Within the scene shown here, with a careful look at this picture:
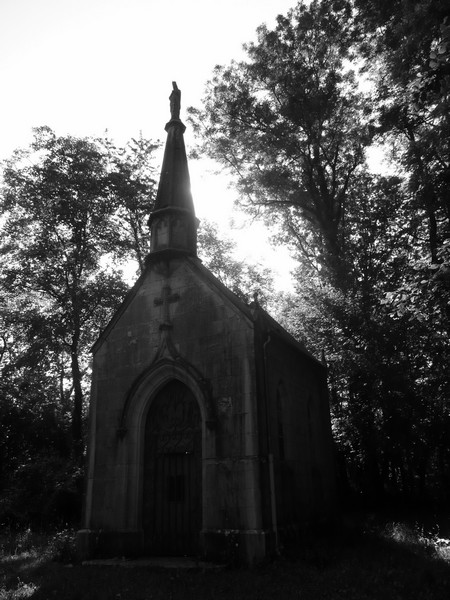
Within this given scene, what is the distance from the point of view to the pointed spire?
1473 cm

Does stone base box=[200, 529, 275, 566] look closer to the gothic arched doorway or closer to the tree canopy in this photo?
the gothic arched doorway

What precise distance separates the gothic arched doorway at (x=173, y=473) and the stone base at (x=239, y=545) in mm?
911

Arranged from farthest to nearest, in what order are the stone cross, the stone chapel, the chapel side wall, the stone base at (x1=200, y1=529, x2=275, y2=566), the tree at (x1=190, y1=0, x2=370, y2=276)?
the tree at (x1=190, y1=0, x2=370, y2=276), the stone cross, the chapel side wall, the stone chapel, the stone base at (x1=200, y1=529, x2=275, y2=566)

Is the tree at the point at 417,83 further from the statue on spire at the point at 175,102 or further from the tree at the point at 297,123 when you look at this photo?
the statue on spire at the point at 175,102

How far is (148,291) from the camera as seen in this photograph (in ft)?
46.4

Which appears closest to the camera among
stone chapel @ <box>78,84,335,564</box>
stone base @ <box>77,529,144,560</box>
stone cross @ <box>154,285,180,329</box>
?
stone chapel @ <box>78,84,335,564</box>

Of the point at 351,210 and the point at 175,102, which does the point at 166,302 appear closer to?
the point at 175,102

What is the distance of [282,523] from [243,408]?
2880 mm

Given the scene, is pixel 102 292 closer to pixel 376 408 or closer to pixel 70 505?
pixel 70 505

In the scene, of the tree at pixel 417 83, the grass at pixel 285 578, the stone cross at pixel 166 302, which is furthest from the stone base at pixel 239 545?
the tree at pixel 417 83

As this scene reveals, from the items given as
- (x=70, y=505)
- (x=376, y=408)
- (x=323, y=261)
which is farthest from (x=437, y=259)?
(x=70, y=505)

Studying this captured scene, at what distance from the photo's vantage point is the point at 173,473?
12.4m

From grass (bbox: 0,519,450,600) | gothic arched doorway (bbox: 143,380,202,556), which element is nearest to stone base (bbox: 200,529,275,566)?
grass (bbox: 0,519,450,600)

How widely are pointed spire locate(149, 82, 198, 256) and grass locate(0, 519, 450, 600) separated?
8.31 m
